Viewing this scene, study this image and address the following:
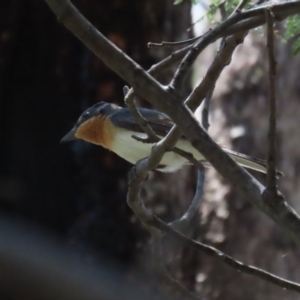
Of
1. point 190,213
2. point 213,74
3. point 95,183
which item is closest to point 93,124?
point 190,213

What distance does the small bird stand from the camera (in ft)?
12.9

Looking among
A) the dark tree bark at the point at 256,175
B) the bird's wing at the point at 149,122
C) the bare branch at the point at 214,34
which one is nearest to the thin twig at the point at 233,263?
the bare branch at the point at 214,34

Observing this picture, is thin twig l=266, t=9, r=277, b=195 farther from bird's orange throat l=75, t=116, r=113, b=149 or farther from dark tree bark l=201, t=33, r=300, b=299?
dark tree bark l=201, t=33, r=300, b=299

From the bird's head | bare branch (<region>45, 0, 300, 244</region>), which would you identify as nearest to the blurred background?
the bird's head

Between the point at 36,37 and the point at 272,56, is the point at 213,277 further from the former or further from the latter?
the point at 272,56

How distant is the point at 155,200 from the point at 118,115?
2140 mm

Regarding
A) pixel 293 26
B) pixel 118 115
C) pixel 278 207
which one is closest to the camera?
pixel 278 207

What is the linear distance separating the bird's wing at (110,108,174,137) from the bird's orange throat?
6cm

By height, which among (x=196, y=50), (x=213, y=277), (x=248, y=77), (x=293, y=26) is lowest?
(x=196, y=50)

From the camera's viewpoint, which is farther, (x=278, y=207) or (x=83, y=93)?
(x=83, y=93)

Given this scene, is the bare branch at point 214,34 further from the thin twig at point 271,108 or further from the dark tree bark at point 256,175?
the dark tree bark at point 256,175

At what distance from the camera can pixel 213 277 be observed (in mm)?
6754

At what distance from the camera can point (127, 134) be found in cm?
412

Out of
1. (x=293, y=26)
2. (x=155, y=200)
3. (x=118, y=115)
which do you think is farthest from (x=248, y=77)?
(x=293, y=26)
